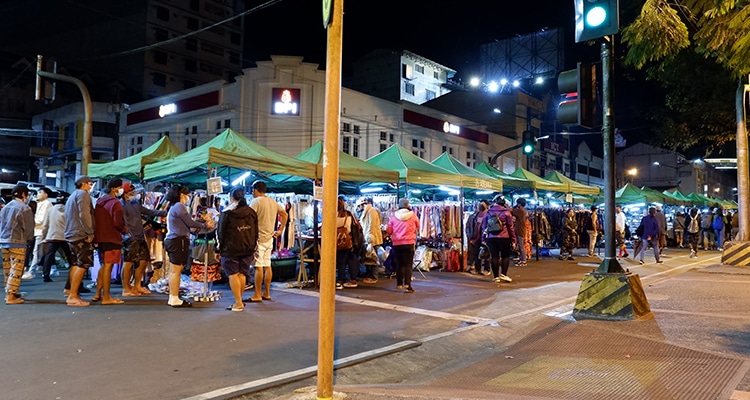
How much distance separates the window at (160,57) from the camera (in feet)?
159

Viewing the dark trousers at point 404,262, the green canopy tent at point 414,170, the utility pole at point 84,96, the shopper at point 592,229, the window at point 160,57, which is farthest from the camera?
the window at point 160,57

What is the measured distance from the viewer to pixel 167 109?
31.4 m

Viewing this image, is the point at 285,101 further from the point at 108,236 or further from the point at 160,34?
the point at 160,34

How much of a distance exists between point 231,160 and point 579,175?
167 ft

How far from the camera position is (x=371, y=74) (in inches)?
1774

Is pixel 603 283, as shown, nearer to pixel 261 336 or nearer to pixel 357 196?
pixel 261 336

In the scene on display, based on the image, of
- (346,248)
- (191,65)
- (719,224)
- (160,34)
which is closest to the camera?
(346,248)

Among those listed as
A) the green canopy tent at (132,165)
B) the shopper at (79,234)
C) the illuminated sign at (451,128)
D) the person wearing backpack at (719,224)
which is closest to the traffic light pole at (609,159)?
the shopper at (79,234)

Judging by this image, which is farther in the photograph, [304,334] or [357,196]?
[357,196]

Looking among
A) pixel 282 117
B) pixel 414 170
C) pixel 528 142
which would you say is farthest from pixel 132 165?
pixel 282 117

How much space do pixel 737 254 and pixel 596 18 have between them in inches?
473

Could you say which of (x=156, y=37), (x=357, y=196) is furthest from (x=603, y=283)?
(x=156, y=37)

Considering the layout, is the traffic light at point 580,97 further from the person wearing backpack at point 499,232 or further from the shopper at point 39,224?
the shopper at point 39,224

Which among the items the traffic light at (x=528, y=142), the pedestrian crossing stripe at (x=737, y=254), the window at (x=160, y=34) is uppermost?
the window at (x=160, y=34)
